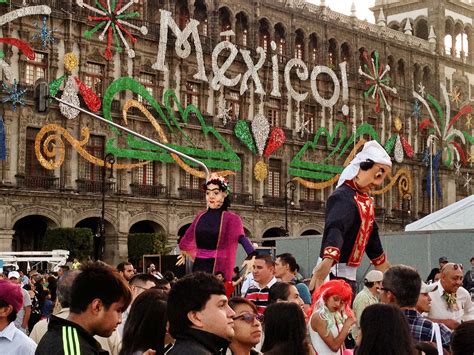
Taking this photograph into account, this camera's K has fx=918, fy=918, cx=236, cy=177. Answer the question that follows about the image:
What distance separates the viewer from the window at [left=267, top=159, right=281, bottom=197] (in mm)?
45250

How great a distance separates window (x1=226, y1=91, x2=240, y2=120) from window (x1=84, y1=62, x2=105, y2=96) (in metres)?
7.30

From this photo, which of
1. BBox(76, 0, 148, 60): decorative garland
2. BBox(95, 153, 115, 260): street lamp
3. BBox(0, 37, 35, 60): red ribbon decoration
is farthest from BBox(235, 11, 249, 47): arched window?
BBox(0, 37, 35, 60): red ribbon decoration

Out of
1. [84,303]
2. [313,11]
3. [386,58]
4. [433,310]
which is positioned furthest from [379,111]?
[84,303]

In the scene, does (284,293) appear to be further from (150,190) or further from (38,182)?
(150,190)

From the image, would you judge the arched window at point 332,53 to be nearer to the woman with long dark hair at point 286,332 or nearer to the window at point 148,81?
the window at point 148,81

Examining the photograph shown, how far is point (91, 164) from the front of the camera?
3778cm

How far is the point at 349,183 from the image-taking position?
8.84 metres

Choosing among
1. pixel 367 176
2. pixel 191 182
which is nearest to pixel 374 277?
pixel 367 176

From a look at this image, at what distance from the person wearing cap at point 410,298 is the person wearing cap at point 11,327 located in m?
2.69

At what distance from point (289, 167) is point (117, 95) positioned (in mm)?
10862

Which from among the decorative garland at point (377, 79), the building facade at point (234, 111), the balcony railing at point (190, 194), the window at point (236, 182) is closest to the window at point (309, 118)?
the building facade at point (234, 111)

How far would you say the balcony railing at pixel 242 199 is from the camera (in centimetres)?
4278

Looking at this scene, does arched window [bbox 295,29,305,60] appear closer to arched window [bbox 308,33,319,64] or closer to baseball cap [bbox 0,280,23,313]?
arched window [bbox 308,33,319,64]

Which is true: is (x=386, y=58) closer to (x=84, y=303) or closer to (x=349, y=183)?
(x=349, y=183)
